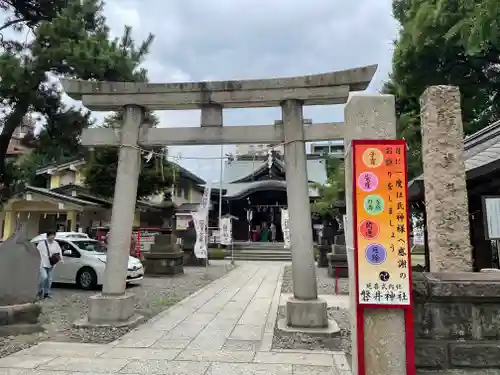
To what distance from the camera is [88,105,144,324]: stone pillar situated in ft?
24.8

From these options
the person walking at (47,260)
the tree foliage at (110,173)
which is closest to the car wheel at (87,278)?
the person walking at (47,260)

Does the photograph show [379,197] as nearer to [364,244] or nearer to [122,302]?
[364,244]

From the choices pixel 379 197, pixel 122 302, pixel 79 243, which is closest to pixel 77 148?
pixel 79 243

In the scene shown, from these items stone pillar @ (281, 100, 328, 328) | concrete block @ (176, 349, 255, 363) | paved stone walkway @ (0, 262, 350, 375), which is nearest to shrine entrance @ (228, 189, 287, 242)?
paved stone walkway @ (0, 262, 350, 375)

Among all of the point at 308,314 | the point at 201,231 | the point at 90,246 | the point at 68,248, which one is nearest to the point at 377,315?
the point at 308,314

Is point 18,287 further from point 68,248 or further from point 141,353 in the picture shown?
point 68,248

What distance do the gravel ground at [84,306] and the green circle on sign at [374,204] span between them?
4930mm

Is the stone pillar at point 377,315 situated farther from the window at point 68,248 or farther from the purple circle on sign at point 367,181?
the window at point 68,248

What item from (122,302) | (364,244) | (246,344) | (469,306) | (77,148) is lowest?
(246,344)

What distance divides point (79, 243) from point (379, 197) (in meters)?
12.6

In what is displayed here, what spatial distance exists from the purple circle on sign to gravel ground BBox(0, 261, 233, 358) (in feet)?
16.4

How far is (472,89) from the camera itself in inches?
613

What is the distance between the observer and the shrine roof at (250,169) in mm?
37844

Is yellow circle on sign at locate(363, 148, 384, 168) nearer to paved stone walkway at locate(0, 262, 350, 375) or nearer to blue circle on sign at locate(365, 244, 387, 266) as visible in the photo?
blue circle on sign at locate(365, 244, 387, 266)
